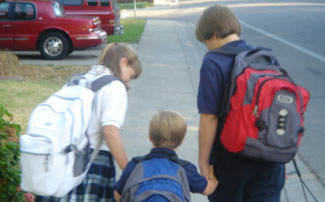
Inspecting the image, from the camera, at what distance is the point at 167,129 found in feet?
8.93

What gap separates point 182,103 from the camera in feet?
28.0

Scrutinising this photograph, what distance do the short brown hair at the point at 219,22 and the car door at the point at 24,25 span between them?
11.4 metres

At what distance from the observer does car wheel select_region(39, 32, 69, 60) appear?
13727 mm

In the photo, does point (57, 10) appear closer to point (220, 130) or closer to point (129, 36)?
point (129, 36)

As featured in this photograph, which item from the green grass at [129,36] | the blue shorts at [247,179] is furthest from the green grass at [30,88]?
the green grass at [129,36]

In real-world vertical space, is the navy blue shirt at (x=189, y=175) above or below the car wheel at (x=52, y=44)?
above

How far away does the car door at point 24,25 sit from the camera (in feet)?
44.7

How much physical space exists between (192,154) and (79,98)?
353 centimetres

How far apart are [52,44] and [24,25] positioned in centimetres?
83

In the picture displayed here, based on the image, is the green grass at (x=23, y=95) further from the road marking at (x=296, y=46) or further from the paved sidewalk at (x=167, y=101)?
the road marking at (x=296, y=46)

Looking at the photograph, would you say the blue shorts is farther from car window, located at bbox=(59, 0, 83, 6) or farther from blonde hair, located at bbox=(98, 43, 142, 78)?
car window, located at bbox=(59, 0, 83, 6)

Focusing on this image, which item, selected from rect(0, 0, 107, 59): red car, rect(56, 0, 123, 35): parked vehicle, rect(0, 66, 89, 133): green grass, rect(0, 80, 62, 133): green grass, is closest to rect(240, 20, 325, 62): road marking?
rect(56, 0, 123, 35): parked vehicle

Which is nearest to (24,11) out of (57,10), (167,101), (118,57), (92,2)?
(57,10)

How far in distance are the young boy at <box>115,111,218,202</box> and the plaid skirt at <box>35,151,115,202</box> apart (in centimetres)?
14
